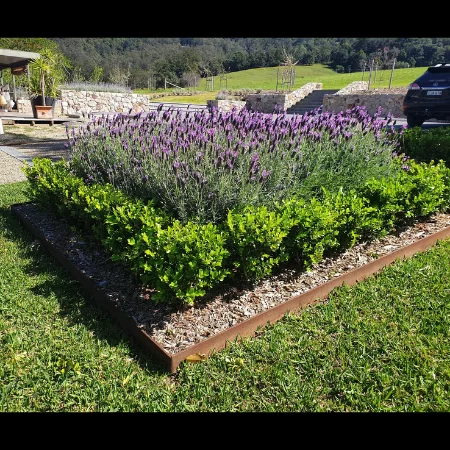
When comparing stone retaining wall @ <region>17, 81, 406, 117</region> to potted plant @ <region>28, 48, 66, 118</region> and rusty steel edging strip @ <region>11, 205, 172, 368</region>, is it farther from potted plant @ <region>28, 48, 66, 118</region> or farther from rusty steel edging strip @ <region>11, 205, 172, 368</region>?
rusty steel edging strip @ <region>11, 205, 172, 368</region>

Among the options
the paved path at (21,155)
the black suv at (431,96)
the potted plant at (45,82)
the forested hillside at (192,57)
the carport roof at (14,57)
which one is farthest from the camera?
the forested hillside at (192,57)

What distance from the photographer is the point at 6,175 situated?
7887 mm

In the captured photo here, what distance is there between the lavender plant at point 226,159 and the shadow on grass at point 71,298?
112 cm

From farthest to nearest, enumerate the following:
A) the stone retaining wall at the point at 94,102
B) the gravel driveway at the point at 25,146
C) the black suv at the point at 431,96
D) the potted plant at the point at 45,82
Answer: the stone retaining wall at the point at 94,102 → the potted plant at the point at 45,82 → the black suv at the point at 431,96 → the gravel driveway at the point at 25,146

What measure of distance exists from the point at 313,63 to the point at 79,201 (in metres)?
70.9

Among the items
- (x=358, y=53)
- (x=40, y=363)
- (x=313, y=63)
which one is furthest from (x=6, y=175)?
(x=313, y=63)

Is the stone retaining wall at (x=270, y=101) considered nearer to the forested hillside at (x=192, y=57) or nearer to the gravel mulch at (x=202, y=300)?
the gravel mulch at (x=202, y=300)

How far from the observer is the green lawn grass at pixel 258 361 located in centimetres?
236

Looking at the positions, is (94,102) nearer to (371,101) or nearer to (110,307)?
(371,101)

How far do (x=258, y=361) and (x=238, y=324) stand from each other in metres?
0.31

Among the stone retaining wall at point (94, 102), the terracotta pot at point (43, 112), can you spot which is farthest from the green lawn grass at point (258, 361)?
the stone retaining wall at point (94, 102)

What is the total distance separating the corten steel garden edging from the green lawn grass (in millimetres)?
65

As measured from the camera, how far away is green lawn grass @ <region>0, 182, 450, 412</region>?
2.36 metres
